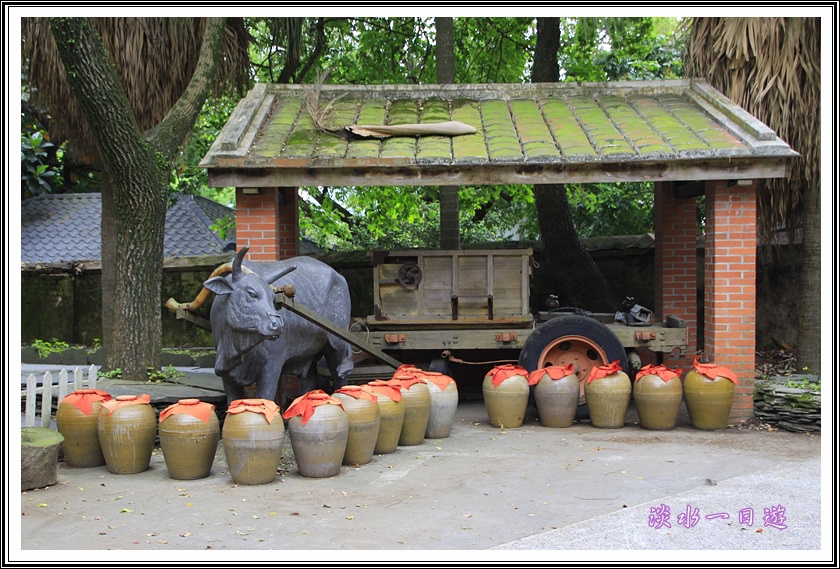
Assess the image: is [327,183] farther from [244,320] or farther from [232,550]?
[232,550]

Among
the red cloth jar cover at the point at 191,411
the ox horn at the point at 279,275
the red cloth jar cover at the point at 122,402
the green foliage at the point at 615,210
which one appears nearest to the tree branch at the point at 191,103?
the ox horn at the point at 279,275

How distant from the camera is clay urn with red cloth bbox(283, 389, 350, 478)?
272 inches

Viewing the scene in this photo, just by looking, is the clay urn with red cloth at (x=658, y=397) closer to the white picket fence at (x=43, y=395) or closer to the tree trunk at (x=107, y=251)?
the white picket fence at (x=43, y=395)

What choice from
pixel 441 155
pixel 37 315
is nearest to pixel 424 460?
pixel 441 155

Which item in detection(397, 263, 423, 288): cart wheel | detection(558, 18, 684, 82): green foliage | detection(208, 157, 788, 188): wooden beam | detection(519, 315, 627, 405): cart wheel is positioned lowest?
detection(519, 315, 627, 405): cart wheel

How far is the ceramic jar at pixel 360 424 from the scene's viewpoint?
7.27m

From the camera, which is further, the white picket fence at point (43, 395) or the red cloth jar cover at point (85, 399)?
the white picket fence at point (43, 395)

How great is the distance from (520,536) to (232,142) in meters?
5.46

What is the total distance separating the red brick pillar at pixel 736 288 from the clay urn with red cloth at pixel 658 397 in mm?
775

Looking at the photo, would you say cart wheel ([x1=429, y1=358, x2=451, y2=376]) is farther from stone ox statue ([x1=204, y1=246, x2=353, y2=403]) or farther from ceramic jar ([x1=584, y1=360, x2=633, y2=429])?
ceramic jar ([x1=584, y1=360, x2=633, y2=429])

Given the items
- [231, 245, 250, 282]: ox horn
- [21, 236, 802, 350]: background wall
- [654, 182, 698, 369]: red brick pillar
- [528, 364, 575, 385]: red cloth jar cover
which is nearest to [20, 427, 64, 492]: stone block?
[231, 245, 250, 282]: ox horn

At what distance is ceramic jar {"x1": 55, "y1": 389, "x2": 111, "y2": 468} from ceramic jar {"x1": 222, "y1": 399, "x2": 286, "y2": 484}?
1.32 metres

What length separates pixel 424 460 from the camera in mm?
7648

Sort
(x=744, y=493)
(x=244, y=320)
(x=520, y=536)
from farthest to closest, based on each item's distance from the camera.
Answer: (x=244, y=320) < (x=744, y=493) < (x=520, y=536)
